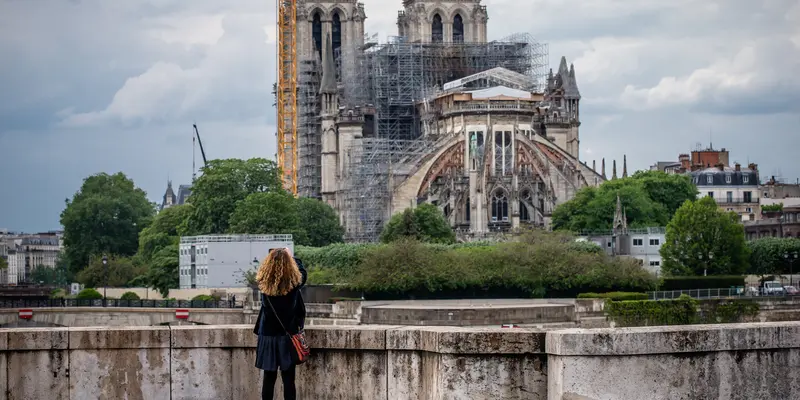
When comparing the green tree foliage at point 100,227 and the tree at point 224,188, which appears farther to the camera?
the green tree foliage at point 100,227

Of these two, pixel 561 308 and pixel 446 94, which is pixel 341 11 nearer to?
pixel 446 94

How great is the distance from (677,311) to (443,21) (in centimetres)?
6713

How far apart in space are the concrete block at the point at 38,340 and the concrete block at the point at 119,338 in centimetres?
9

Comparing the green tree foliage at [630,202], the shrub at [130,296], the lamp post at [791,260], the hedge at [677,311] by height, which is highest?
the green tree foliage at [630,202]

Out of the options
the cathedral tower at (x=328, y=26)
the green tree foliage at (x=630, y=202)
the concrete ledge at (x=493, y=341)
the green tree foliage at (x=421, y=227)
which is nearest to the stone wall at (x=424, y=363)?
the concrete ledge at (x=493, y=341)

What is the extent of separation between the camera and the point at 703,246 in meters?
89.8

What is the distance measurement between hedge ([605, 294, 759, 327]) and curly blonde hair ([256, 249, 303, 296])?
53.1 m

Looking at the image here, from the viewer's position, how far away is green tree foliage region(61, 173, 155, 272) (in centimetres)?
13388

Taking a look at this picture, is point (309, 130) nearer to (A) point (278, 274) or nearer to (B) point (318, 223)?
(B) point (318, 223)

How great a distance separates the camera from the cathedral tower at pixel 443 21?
436 ft

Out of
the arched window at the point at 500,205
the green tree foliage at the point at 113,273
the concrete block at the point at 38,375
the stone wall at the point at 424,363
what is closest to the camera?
the stone wall at the point at 424,363

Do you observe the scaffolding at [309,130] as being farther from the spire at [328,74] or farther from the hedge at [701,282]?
the hedge at [701,282]

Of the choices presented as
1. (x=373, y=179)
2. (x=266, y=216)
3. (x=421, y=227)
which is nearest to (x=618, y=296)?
(x=421, y=227)

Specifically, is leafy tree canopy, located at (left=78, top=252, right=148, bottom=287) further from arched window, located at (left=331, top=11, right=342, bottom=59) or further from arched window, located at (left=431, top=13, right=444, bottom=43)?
arched window, located at (left=431, top=13, right=444, bottom=43)
